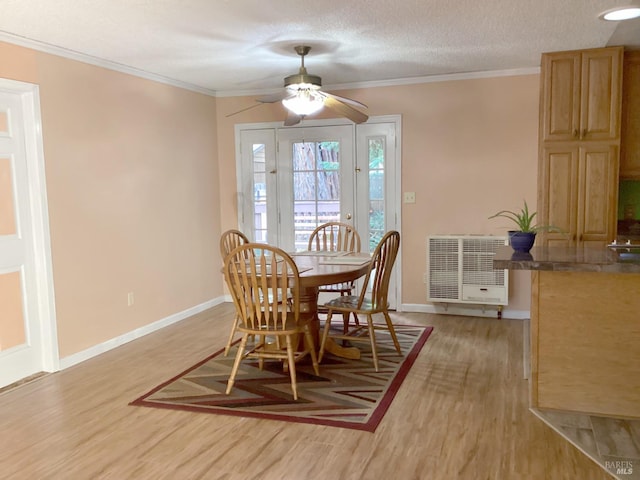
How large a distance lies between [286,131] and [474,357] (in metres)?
3.03

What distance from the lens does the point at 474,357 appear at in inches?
149

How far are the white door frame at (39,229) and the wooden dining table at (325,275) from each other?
177cm

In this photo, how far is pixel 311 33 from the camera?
346cm

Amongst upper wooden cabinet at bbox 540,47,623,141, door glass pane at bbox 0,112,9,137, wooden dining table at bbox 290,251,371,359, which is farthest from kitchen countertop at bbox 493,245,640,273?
door glass pane at bbox 0,112,9,137

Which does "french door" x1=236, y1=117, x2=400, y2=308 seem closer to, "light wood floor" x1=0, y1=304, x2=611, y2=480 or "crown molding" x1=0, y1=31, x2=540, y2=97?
"crown molding" x1=0, y1=31, x2=540, y2=97

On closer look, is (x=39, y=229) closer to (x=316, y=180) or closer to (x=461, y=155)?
(x=316, y=180)

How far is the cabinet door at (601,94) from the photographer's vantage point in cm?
377

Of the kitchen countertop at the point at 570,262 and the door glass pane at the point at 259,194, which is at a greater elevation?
the door glass pane at the point at 259,194

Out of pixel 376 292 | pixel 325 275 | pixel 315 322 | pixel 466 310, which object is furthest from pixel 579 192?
pixel 315 322

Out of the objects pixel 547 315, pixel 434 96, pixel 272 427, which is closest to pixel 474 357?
pixel 547 315

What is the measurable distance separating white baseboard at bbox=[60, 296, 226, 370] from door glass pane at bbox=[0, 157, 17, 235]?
3.36 ft

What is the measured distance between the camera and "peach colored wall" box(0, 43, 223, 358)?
3686mm

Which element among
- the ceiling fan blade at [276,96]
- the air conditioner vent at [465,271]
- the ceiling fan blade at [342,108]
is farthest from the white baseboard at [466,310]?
the ceiling fan blade at [276,96]

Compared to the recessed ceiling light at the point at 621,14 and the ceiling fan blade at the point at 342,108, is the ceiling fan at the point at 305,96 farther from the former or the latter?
the recessed ceiling light at the point at 621,14
